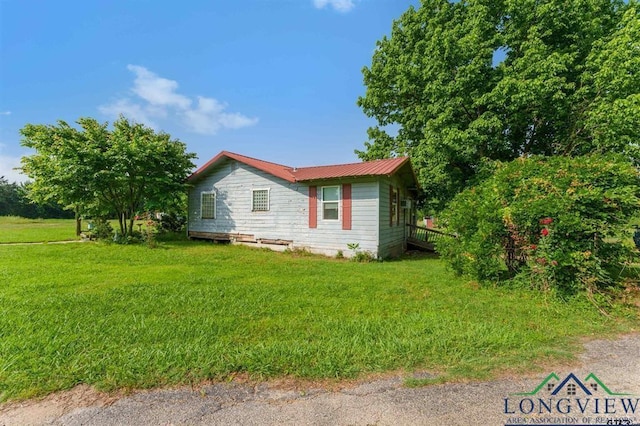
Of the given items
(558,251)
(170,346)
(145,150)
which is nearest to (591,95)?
(558,251)

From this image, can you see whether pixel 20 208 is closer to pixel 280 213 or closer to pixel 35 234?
pixel 35 234

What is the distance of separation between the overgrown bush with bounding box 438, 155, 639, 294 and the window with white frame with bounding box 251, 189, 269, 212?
854 cm

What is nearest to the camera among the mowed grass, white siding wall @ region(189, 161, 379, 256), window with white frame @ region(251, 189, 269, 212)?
the mowed grass

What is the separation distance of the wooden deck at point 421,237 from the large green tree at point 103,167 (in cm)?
1130

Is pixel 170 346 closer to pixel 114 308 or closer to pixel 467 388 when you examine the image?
pixel 114 308

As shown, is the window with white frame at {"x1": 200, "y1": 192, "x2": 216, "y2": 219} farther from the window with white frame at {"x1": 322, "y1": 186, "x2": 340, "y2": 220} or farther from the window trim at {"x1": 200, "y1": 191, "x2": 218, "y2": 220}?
the window with white frame at {"x1": 322, "y1": 186, "x2": 340, "y2": 220}

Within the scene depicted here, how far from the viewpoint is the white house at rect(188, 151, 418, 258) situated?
1048 centimetres

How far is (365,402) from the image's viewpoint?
237 centimetres

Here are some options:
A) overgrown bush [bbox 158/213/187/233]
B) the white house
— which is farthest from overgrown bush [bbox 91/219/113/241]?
the white house

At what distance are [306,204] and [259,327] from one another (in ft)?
26.5

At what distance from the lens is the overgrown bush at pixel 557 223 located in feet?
16.2

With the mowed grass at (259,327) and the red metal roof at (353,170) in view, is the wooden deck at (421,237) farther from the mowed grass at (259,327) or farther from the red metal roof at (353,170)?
the mowed grass at (259,327)

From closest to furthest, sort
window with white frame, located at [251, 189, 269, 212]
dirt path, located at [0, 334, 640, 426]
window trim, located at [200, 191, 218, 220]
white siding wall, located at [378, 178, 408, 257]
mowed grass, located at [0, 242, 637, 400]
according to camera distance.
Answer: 1. dirt path, located at [0, 334, 640, 426]
2. mowed grass, located at [0, 242, 637, 400]
3. white siding wall, located at [378, 178, 408, 257]
4. window with white frame, located at [251, 189, 269, 212]
5. window trim, located at [200, 191, 218, 220]

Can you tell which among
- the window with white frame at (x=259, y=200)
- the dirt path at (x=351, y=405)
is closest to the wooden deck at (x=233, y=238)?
the window with white frame at (x=259, y=200)
